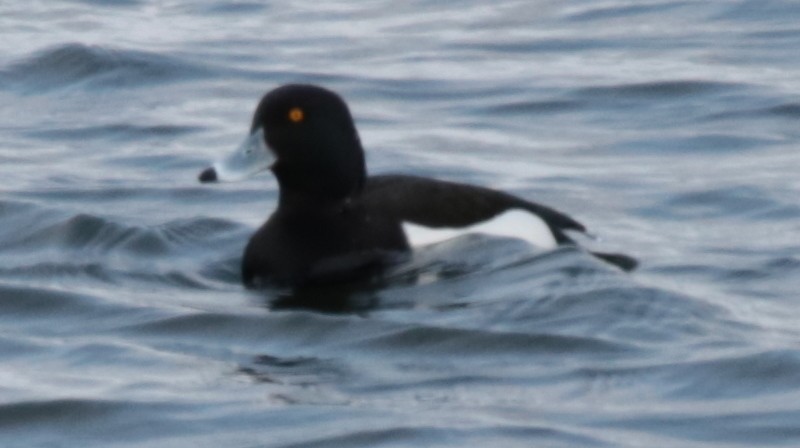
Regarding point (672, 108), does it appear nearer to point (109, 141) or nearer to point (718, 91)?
point (718, 91)

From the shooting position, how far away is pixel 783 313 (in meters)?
8.20

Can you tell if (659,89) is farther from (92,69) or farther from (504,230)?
(504,230)

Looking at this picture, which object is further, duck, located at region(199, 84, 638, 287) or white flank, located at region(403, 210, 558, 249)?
white flank, located at region(403, 210, 558, 249)

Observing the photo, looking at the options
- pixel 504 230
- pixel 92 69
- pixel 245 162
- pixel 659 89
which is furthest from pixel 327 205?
pixel 92 69

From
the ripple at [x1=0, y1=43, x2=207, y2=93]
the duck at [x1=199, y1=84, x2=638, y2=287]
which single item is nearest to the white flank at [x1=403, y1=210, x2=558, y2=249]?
the duck at [x1=199, y1=84, x2=638, y2=287]

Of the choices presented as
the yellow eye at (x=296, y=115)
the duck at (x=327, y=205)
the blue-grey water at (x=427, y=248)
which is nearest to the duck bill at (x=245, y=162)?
the duck at (x=327, y=205)

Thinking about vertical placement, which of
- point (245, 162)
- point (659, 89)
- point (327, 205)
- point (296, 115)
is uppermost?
point (296, 115)

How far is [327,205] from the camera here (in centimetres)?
898

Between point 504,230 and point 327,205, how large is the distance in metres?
0.77

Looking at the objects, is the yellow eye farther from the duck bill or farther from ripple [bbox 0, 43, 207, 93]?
ripple [bbox 0, 43, 207, 93]

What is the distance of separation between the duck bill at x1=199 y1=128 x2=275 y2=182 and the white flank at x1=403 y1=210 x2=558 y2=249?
0.66 m

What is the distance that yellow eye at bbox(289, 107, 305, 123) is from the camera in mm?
8945

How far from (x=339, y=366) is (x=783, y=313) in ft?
6.06

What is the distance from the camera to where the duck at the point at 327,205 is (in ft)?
28.9
